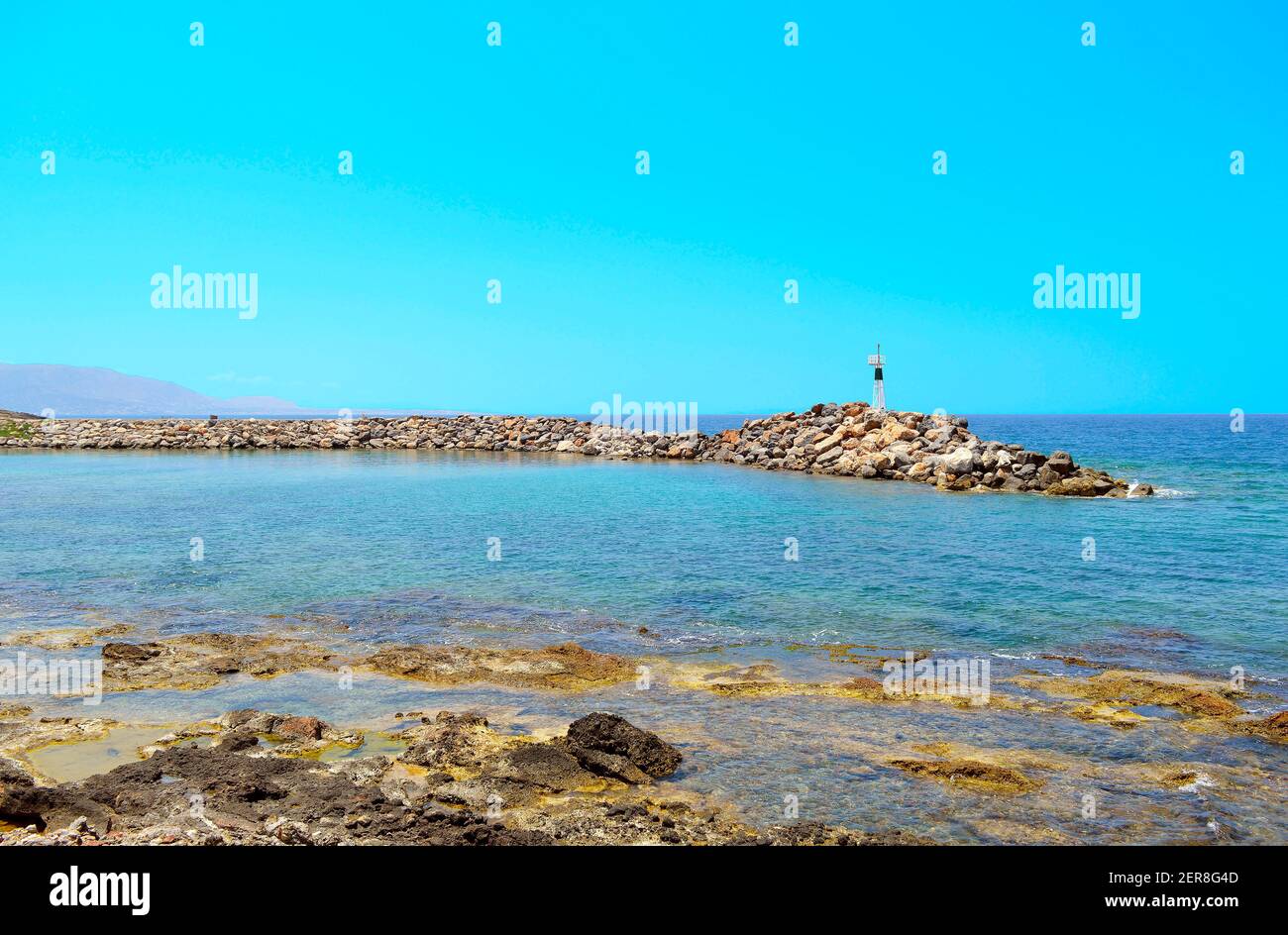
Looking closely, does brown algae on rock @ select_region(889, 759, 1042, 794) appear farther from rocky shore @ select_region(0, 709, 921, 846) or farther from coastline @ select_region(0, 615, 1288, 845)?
rocky shore @ select_region(0, 709, 921, 846)

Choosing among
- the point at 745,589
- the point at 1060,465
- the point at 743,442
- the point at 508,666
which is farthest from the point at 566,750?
the point at 743,442

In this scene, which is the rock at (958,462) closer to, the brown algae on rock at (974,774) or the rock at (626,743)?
the brown algae on rock at (974,774)

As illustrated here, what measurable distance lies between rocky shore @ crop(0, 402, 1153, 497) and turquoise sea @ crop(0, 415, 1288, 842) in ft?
9.57

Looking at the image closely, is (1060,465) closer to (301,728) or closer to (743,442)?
(743,442)

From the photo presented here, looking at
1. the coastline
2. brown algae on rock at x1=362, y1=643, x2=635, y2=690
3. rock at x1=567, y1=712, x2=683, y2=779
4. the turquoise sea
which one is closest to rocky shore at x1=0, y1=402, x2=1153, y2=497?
the turquoise sea

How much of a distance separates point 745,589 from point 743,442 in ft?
130

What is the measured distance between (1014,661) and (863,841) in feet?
21.9

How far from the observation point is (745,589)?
1695 centimetres

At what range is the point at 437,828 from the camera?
21.4ft

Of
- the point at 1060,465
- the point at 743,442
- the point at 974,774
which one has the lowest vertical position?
the point at 974,774
